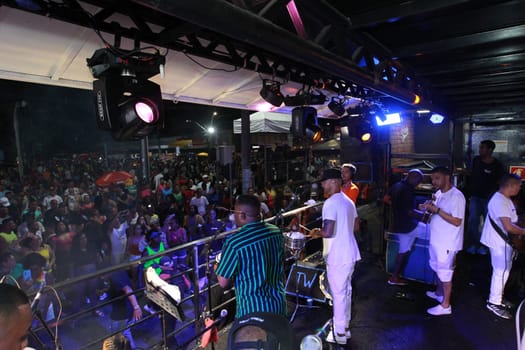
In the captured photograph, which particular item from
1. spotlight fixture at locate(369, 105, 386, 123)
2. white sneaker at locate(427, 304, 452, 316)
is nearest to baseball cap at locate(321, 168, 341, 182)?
white sneaker at locate(427, 304, 452, 316)

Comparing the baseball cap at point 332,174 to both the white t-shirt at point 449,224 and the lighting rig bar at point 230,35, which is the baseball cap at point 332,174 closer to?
the lighting rig bar at point 230,35

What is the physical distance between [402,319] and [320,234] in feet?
5.17

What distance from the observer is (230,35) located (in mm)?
1746

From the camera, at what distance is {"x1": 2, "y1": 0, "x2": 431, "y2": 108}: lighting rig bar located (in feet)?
5.30

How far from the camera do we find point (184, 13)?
1458 mm

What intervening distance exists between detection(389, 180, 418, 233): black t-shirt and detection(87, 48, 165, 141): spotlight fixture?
347 centimetres

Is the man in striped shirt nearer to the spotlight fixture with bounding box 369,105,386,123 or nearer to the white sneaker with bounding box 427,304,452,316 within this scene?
the white sneaker with bounding box 427,304,452,316

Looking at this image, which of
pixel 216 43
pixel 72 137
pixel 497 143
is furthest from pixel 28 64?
pixel 72 137

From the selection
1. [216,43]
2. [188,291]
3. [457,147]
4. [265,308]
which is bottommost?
[188,291]

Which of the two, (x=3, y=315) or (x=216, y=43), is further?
(x=216, y=43)

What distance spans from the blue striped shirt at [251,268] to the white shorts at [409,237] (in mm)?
2952

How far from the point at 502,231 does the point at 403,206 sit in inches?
44.7

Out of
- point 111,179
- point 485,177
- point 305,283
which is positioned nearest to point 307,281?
point 305,283

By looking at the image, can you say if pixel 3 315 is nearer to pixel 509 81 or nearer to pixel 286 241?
pixel 286 241
